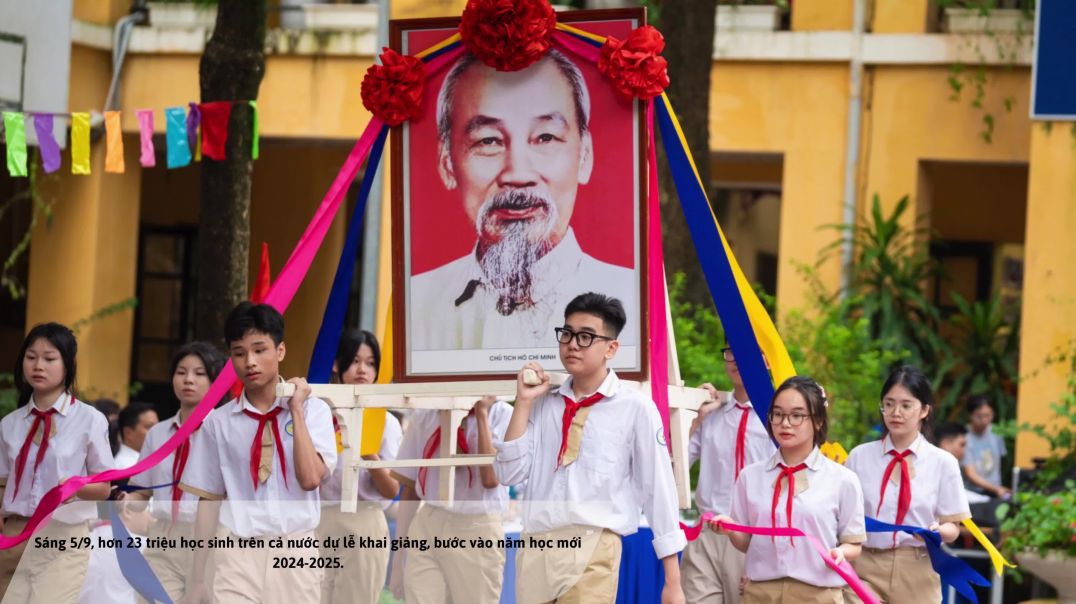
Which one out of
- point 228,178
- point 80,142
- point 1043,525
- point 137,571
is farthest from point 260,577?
point 80,142

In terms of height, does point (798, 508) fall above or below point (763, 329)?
below

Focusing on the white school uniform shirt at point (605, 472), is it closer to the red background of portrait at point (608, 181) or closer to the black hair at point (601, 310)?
the black hair at point (601, 310)

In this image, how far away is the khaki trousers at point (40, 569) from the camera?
741cm

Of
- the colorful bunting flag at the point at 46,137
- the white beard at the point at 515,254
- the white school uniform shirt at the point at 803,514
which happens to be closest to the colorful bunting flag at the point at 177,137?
the colorful bunting flag at the point at 46,137

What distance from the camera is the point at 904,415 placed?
802cm

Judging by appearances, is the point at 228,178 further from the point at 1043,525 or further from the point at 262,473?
the point at 1043,525

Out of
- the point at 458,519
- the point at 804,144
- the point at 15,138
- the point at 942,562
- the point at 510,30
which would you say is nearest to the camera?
the point at 510,30

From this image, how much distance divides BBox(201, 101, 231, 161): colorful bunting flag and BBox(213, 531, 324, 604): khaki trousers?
4.92 m

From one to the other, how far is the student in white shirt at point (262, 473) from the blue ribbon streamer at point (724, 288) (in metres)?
1.74

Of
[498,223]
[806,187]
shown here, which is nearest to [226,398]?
[498,223]

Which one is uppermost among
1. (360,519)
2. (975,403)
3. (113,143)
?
(113,143)

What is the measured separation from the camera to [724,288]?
7320 mm

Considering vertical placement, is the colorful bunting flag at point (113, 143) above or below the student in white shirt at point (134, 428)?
above

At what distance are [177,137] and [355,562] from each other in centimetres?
471
